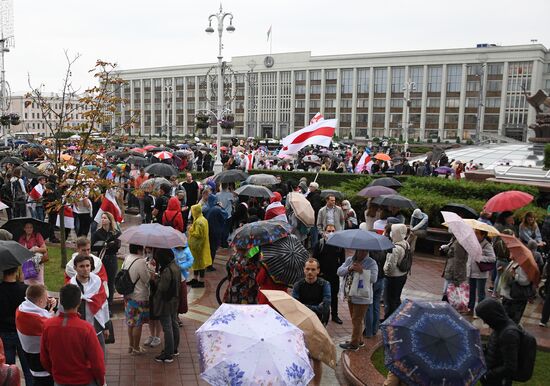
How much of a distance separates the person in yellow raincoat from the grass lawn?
3853mm

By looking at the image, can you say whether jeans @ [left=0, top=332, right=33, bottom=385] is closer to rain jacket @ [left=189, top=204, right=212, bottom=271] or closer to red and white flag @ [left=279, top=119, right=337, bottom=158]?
rain jacket @ [left=189, top=204, right=212, bottom=271]

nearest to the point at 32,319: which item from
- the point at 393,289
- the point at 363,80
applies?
the point at 393,289

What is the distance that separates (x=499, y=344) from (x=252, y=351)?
222 cm

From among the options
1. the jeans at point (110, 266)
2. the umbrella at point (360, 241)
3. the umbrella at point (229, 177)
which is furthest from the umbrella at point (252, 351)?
the umbrella at point (229, 177)

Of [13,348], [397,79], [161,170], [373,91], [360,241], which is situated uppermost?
[397,79]

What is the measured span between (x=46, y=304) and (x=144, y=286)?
5.50ft

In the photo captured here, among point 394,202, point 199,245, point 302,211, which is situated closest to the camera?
point 302,211

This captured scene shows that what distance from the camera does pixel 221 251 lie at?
1298cm

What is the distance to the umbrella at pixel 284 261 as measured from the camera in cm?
650

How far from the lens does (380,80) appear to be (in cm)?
8762

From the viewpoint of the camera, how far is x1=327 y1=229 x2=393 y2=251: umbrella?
696cm

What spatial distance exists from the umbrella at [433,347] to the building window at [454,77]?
83.8m

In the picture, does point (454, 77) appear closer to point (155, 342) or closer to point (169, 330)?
point (155, 342)

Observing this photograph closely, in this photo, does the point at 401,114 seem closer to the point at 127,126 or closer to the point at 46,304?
the point at 127,126
